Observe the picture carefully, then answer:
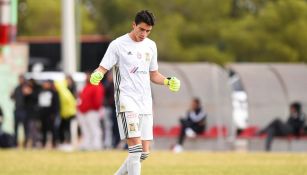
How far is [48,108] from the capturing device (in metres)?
33.8

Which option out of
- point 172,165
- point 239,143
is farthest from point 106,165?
point 239,143

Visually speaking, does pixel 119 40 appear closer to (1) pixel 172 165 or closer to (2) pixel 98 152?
(1) pixel 172 165

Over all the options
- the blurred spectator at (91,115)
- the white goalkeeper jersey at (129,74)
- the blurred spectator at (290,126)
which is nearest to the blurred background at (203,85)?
the blurred spectator at (290,126)

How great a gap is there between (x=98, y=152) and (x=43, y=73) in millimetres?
19903

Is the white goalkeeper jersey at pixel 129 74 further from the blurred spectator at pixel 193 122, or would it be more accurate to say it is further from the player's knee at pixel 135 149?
the blurred spectator at pixel 193 122

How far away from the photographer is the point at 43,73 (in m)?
49.4

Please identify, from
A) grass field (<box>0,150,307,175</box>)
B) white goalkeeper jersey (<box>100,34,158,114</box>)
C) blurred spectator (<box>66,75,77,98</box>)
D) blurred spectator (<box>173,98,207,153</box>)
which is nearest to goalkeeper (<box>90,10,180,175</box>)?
white goalkeeper jersey (<box>100,34,158,114</box>)

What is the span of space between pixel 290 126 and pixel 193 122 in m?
2.74

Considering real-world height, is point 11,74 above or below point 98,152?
above

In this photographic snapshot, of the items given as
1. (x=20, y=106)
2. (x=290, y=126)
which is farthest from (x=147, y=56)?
(x=20, y=106)

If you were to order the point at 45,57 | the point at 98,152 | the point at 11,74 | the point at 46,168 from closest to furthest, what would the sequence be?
the point at 46,168 < the point at 98,152 < the point at 11,74 < the point at 45,57

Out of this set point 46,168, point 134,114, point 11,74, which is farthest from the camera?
point 11,74

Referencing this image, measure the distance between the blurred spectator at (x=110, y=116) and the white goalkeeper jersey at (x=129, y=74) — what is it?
16.5m

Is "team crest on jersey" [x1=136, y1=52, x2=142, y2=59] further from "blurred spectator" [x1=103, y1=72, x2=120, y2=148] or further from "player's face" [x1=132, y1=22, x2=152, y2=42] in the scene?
"blurred spectator" [x1=103, y1=72, x2=120, y2=148]
